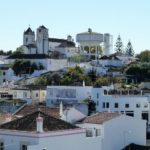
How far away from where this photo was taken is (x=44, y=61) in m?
85.5

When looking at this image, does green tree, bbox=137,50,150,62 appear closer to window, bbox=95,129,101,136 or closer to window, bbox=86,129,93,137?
window, bbox=95,129,101,136

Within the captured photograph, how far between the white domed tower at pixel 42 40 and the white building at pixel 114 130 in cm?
6791

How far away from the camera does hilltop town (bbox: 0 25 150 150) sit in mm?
24731

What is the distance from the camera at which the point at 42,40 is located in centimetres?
10081

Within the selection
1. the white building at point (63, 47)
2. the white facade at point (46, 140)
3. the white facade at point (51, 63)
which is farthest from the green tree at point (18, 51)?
the white facade at point (46, 140)

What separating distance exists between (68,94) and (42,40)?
148ft

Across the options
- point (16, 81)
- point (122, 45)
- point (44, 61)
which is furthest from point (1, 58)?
point (122, 45)

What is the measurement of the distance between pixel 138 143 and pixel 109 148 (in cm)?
237

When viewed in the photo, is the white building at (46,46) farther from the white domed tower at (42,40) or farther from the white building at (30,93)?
the white building at (30,93)

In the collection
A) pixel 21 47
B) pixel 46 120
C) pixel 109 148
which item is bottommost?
pixel 109 148

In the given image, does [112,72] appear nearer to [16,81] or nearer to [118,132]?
[16,81]

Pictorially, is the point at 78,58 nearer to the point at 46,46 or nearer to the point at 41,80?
the point at 46,46

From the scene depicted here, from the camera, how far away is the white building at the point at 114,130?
1201 inches

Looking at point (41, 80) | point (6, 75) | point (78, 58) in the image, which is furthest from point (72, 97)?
point (78, 58)
